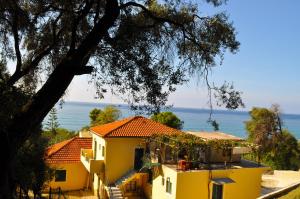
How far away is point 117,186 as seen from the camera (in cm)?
2716

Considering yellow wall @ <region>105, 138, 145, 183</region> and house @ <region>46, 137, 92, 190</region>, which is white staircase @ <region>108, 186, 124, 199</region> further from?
house @ <region>46, 137, 92, 190</region>

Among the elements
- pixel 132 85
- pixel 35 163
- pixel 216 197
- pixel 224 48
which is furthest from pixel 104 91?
pixel 216 197

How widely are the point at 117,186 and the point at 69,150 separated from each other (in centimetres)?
768

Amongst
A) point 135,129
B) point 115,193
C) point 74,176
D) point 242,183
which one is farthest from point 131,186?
point 242,183

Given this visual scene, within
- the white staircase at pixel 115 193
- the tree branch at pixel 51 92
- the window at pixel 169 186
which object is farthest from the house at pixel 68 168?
the tree branch at pixel 51 92

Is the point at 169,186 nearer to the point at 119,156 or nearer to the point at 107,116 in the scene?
the point at 119,156

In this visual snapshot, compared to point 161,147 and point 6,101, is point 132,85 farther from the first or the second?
point 161,147

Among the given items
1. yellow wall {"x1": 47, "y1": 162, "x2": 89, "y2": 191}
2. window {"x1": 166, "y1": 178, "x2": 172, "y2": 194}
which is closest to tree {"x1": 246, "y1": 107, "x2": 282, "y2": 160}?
yellow wall {"x1": 47, "y1": 162, "x2": 89, "y2": 191}

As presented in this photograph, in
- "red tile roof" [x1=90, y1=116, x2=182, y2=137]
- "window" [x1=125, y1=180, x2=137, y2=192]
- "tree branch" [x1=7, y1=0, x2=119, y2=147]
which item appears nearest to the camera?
"tree branch" [x1=7, y1=0, x2=119, y2=147]

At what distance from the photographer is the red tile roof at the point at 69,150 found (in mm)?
31255

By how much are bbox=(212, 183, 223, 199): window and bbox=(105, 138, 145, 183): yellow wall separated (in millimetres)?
7414

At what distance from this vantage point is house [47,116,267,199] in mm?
22361

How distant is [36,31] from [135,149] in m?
19.3

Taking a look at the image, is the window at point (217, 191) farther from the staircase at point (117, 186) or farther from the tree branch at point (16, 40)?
the tree branch at point (16, 40)
